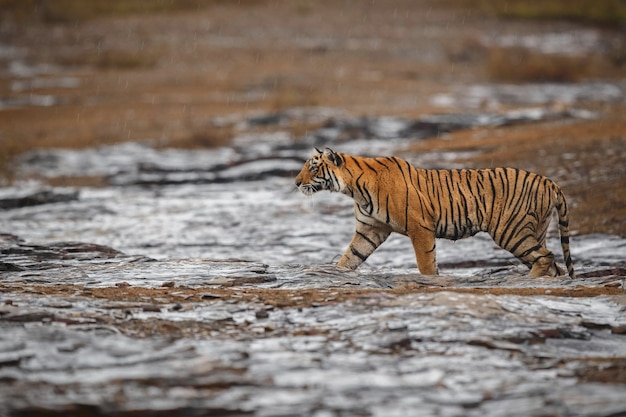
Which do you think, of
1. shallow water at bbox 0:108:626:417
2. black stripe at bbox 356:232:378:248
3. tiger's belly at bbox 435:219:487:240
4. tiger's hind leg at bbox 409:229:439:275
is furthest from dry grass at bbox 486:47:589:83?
tiger's hind leg at bbox 409:229:439:275

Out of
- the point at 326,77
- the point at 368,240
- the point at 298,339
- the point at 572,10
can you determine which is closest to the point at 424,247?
the point at 368,240

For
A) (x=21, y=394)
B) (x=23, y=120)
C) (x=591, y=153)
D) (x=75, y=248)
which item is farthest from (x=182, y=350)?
A: (x=23, y=120)

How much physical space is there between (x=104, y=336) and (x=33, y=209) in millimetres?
9426

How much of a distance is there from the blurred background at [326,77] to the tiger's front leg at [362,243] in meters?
4.10

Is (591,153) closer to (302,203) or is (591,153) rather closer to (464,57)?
(302,203)

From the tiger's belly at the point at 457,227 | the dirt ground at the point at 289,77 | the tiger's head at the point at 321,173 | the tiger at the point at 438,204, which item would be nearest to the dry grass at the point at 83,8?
the dirt ground at the point at 289,77

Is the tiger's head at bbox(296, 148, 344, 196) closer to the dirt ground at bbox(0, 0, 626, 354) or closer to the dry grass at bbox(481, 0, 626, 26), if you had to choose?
the dirt ground at bbox(0, 0, 626, 354)

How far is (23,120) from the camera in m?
24.0

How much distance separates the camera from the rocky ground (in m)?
5.41

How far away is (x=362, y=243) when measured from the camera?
29.4 feet

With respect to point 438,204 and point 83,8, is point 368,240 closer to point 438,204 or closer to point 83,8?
point 438,204

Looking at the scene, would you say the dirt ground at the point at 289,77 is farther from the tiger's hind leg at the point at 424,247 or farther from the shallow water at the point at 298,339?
the tiger's hind leg at the point at 424,247

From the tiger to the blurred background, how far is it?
3.64 m

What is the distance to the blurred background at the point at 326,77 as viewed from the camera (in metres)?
18.3
